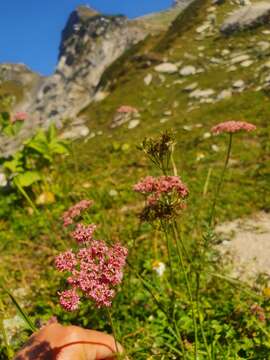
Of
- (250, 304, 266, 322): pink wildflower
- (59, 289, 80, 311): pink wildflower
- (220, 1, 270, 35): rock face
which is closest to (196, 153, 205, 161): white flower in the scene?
(250, 304, 266, 322): pink wildflower

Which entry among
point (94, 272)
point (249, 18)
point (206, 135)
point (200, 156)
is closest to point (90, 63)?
point (249, 18)

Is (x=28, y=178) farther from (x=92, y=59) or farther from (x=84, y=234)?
(x=92, y=59)

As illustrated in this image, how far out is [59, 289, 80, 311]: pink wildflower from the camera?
2.74 metres

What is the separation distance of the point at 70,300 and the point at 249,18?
2333cm

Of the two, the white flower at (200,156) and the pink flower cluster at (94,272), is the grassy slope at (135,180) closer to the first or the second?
the white flower at (200,156)

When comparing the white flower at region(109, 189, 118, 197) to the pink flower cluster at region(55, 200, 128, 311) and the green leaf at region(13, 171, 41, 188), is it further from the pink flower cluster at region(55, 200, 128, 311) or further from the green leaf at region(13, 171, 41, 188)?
the pink flower cluster at region(55, 200, 128, 311)

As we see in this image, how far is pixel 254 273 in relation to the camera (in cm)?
659

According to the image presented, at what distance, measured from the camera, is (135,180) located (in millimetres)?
11164

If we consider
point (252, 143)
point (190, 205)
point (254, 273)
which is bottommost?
point (254, 273)

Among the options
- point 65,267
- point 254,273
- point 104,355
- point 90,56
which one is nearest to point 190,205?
point 254,273

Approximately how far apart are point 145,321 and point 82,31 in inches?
4943

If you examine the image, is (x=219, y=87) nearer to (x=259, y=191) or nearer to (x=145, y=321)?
(x=259, y=191)

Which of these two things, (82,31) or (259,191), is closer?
(259,191)

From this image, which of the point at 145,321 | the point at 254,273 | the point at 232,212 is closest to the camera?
the point at 145,321
